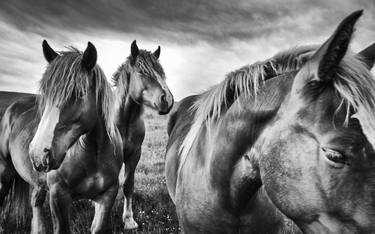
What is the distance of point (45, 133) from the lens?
111 inches

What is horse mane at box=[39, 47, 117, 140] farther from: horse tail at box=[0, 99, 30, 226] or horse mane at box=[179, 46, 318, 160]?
horse tail at box=[0, 99, 30, 226]

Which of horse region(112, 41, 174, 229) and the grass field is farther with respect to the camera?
horse region(112, 41, 174, 229)

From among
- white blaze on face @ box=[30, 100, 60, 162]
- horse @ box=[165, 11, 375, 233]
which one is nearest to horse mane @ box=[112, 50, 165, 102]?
white blaze on face @ box=[30, 100, 60, 162]

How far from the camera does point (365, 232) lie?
1.47 m

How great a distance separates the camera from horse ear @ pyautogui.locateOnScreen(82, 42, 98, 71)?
3.46 meters

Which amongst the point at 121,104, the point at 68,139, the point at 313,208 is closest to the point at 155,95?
the point at 121,104

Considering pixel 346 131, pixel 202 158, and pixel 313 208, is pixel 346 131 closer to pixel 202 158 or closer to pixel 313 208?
pixel 313 208

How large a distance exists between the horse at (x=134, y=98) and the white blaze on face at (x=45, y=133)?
8.35 feet

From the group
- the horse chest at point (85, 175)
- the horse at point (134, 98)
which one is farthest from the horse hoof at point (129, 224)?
the horse chest at point (85, 175)

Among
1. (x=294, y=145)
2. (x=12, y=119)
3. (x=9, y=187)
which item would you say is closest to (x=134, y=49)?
(x=12, y=119)

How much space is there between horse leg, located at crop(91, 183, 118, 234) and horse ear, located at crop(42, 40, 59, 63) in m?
1.79

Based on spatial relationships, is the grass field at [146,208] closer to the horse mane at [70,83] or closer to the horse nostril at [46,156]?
the horse mane at [70,83]

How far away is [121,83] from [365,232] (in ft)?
17.1

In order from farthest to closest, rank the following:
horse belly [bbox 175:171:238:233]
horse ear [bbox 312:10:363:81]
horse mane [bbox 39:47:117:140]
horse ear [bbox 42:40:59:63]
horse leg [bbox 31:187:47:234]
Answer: horse leg [bbox 31:187:47:234], horse ear [bbox 42:40:59:63], horse mane [bbox 39:47:117:140], horse belly [bbox 175:171:238:233], horse ear [bbox 312:10:363:81]
